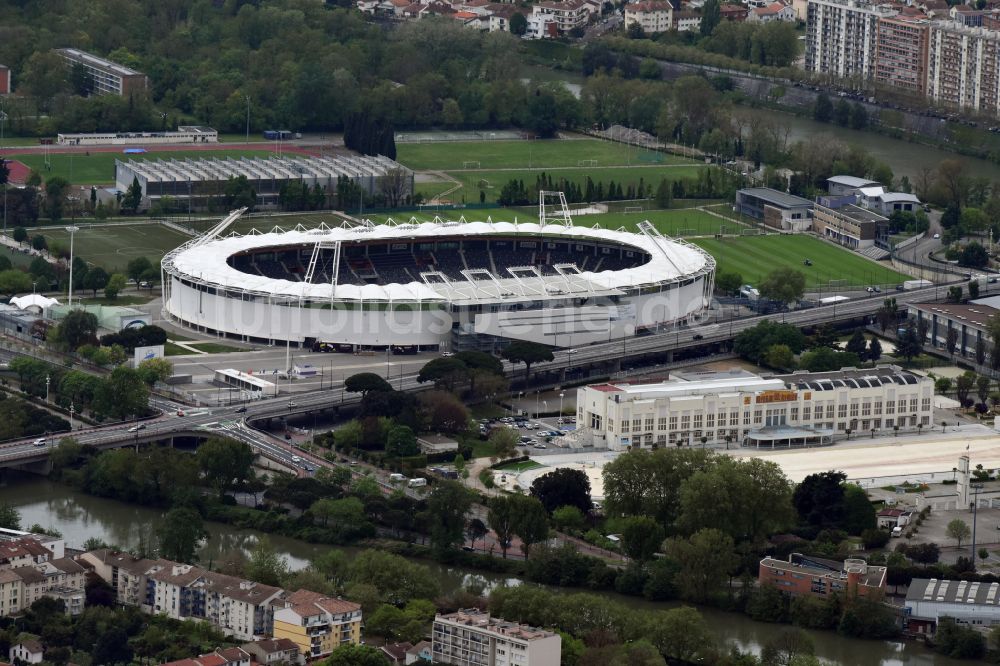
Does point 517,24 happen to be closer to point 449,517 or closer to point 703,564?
point 449,517

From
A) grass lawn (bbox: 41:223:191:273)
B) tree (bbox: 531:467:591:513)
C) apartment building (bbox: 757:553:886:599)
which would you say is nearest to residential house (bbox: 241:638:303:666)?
apartment building (bbox: 757:553:886:599)

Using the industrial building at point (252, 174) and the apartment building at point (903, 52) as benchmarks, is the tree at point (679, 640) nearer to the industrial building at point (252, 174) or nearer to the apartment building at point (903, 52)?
the industrial building at point (252, 174)

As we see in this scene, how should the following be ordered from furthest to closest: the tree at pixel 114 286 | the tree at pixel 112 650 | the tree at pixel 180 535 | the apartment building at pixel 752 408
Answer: the tree at pixel 114 286 → the apartment building at pixel 752 408 → the tree at pixel 180 535 → the tree at pixel 112 650

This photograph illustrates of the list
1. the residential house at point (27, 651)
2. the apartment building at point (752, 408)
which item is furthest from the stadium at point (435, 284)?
the residential house at point (27, 651)

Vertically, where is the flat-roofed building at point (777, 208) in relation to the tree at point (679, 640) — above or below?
above

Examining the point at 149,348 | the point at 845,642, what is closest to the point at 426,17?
the point at 149,348

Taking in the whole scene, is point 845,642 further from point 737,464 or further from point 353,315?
point 353,315
